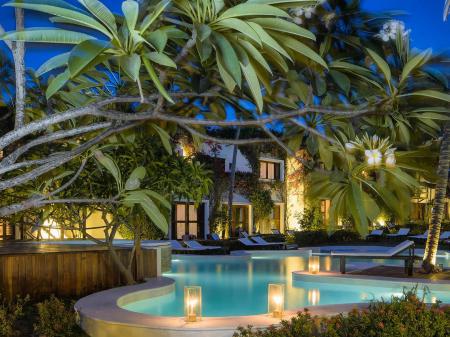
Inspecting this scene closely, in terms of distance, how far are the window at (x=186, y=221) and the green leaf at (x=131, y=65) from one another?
76.3ft

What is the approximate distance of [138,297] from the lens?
9852 millimetres

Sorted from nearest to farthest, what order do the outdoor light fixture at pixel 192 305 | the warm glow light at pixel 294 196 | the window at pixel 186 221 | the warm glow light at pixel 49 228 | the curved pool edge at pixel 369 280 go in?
the outdoor light fixture at pixel 192 305 → the warm glow light at pixel 49 228 → the curved pool edge at pixel 369 280 → the window at pixel 186 221 → the warm glow light at pixel 294 196

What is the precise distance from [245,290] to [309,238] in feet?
46.6

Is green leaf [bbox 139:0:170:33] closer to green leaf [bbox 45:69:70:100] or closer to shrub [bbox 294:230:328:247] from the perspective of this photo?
green leaf [bbox 45:69:70:100]

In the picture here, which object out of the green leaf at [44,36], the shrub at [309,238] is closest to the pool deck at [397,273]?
the green leaf at [44,36]

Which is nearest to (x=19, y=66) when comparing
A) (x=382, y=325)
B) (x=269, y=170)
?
(x=382, y=325)

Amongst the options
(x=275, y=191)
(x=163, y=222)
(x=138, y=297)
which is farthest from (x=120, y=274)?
(x=275, y=191)

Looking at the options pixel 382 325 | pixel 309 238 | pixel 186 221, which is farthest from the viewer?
pixel 309 238

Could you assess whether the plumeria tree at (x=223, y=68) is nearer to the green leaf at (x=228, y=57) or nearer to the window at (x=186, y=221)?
the green leaf at (x=228, y=57)

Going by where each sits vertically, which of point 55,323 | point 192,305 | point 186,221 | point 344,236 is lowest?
point 344,236

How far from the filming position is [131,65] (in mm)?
2441

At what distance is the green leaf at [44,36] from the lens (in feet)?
8.15

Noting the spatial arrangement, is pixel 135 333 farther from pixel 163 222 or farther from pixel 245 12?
pixel 245 12

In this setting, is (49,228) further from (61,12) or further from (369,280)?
(61,12)
